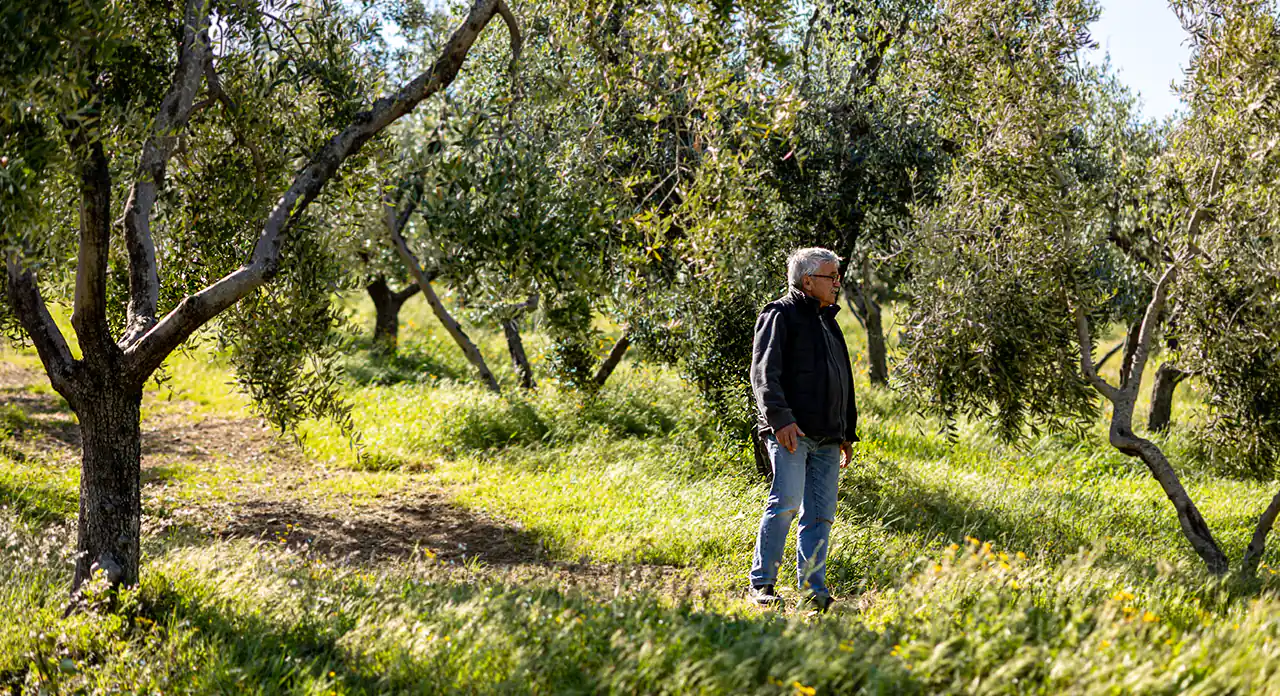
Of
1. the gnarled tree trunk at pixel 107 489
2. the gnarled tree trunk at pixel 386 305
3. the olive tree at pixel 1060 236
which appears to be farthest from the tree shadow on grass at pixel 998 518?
the gnarled tree trunk at pixel 386 305

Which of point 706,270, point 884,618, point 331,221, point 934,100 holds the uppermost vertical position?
point 934,100

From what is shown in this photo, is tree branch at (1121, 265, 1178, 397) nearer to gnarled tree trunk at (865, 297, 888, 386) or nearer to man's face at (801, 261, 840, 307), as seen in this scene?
man's face at (801, 261, 840, 307)

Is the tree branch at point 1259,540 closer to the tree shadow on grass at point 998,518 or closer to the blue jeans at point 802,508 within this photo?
→ the tree shadow on grass at point 998,518

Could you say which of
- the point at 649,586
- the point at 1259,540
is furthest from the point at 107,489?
the point at 1259,540

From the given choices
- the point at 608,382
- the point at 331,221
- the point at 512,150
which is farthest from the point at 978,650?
the point at 608,382

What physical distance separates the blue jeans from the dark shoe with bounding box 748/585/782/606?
0.10 ft

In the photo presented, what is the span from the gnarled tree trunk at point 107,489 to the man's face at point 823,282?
3901 millimetres

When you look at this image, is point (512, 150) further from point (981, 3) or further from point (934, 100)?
point (934, 100)

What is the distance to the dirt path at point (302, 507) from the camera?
7234 millimetres

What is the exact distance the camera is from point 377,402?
1374 centimetres

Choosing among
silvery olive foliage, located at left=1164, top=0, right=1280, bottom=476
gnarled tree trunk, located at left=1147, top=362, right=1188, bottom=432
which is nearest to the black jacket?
silvery olive foliage, located at left=1164, top=0, right=1280, bottom=476

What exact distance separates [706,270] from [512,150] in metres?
2.21

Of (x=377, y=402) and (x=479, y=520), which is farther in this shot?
(x=377, y=402)

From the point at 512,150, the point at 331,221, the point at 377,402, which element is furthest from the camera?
the point at 377,402
